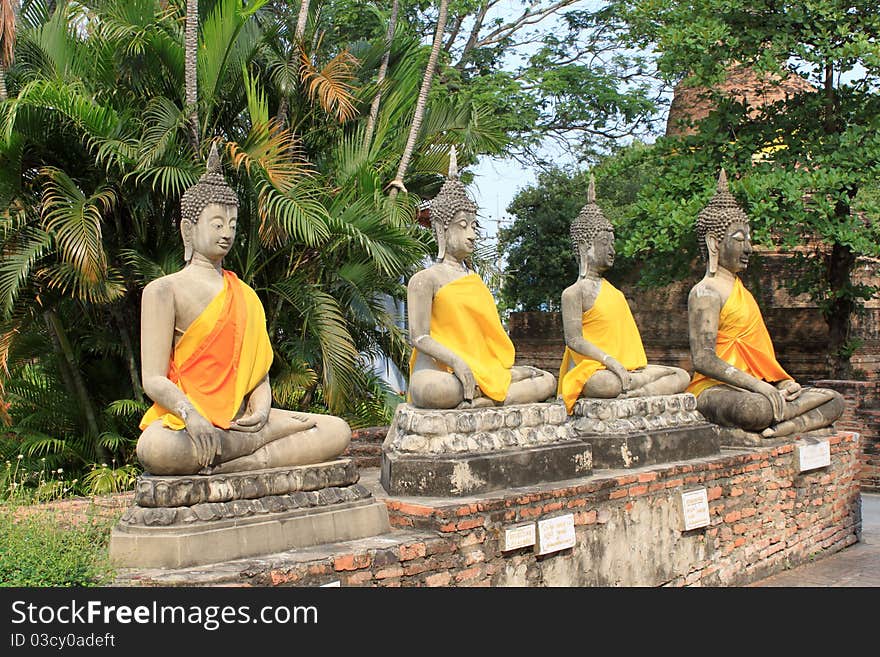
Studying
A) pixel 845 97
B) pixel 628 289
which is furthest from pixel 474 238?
pixel 628 289

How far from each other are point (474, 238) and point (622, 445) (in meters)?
1.86

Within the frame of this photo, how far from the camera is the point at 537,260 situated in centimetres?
1836

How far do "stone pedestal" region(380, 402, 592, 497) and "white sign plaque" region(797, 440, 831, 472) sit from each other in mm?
2696

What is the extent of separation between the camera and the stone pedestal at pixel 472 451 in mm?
5863

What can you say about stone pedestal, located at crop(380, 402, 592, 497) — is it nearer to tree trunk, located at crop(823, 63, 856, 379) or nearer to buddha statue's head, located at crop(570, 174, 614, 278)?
buddha statue's head, located at crop(570, 174, 614, 278)

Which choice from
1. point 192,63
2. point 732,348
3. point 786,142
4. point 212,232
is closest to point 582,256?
point 732,348

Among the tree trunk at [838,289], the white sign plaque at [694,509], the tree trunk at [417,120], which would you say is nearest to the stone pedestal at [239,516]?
the white sign plaque at [694,509]

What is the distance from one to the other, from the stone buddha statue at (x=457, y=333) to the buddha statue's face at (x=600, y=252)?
1.39m

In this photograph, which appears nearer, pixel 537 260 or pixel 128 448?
pixel 128 448

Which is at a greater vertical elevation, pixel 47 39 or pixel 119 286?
pixel 47 39

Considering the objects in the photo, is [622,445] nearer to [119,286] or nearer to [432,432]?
[432,432]

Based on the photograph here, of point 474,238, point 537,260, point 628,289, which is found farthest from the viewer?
point 537,260

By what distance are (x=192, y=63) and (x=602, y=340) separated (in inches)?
167

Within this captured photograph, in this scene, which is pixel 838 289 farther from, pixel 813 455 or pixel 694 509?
pixel 694 509
